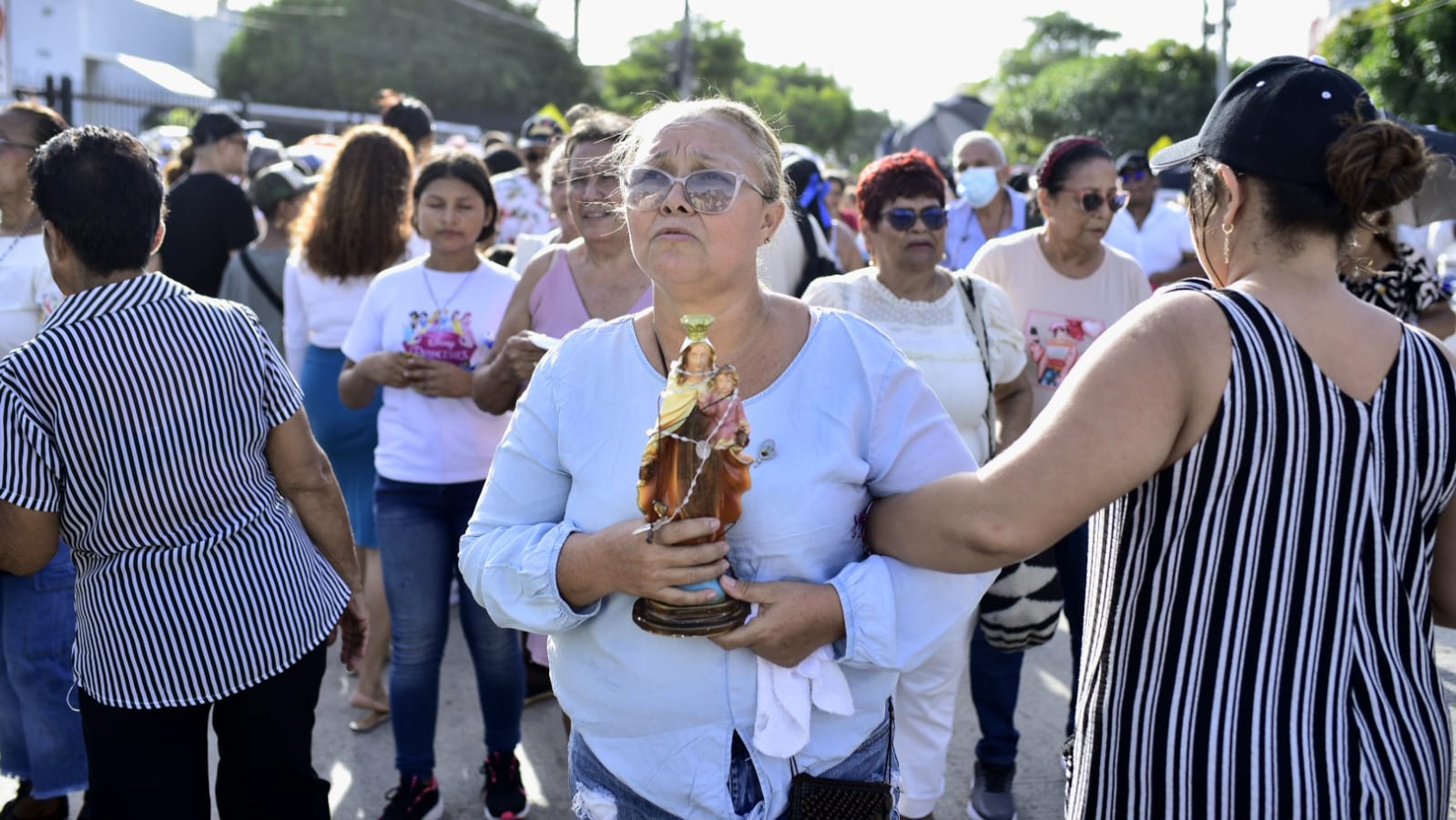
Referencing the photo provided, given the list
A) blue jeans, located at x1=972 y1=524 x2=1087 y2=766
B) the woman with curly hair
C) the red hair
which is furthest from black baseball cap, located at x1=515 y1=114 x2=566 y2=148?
blue jeans, located at x1=972 y1=524 x2=1087 y2=766

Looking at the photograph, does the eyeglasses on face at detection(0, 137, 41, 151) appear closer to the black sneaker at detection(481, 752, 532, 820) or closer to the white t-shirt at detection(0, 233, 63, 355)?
the white t-shirt at detection(0, 233, 63, 355)

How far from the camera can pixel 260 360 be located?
3025mm

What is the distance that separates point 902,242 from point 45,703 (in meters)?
3.08

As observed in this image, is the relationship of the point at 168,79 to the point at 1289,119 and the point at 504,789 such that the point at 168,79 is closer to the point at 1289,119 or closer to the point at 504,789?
the point at 504,789

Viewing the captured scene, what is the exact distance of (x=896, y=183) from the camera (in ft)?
13.9

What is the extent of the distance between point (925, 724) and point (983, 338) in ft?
4.10

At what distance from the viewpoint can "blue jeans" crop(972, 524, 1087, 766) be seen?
14.1ft

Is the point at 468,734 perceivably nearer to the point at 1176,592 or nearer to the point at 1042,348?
the point at 1042,348

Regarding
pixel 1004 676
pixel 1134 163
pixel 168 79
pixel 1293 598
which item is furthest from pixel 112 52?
pixel 1293 598

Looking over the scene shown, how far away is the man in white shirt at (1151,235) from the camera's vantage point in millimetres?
8180

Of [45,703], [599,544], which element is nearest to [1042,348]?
[599,544]

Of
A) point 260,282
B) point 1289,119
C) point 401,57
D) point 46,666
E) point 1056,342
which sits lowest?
point 46,666

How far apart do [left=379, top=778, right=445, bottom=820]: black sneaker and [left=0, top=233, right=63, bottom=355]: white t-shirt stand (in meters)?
1.92

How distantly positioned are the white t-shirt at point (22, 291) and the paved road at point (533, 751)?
164cm
